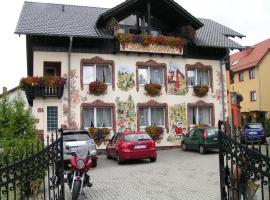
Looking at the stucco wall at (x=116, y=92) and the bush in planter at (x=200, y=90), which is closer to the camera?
the stucco wall at (x=116, y=92)

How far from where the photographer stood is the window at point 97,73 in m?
25.2

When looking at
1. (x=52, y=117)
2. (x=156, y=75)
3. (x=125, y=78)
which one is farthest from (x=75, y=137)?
(x=156, y=75)

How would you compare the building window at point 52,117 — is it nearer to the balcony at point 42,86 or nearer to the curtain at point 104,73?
the balcony at point 42,86

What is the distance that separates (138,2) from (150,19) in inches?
57.1

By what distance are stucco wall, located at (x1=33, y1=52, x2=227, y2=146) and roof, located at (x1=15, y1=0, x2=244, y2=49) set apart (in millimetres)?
1247

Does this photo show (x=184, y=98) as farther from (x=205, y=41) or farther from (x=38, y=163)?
(x=38, y=163)

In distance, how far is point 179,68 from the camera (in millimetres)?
27359

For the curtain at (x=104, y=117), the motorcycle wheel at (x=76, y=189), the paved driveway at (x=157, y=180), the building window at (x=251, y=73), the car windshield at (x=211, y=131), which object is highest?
the building window at (x=251, y=73)

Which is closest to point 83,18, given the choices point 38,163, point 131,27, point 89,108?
point 131,27

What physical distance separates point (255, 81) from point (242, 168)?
43.9 m

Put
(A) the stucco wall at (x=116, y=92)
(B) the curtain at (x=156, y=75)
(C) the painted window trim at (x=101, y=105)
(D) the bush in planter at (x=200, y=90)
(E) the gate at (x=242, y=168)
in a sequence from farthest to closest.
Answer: (D) the bush in planter at (x=200, y=90)
(B) the curtain at (x=156, y=75)
(C) the painted window trim at (x=101, y=105)
(A) the stucco wall at (x=116, y=92)
(E) the gate at (x=242, y=168)

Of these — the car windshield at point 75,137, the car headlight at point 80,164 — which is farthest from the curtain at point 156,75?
the car headlight at point 80,164

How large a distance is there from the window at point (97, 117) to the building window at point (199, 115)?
217 inches

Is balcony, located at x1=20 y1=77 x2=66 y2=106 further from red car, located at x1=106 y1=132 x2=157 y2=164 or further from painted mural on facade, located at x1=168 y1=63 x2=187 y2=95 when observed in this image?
painted mural on facade, located at x1=168 y1=63 x2=187 y2=95
